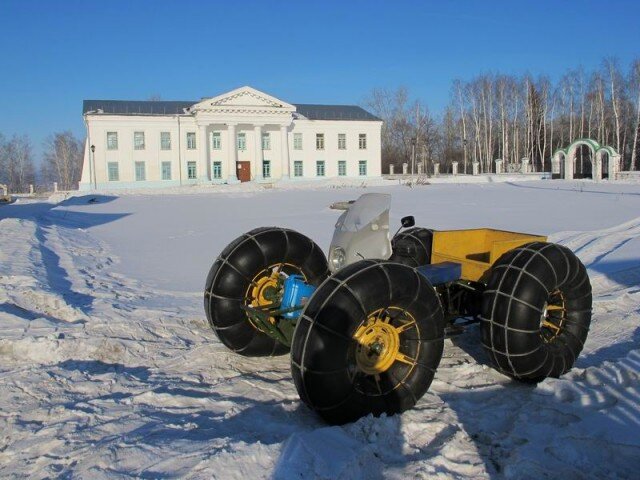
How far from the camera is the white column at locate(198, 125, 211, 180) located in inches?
2384

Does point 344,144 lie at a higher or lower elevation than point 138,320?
higher

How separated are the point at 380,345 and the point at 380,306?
0.41 m

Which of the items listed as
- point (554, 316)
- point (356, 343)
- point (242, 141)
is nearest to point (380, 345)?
point (356, 343)

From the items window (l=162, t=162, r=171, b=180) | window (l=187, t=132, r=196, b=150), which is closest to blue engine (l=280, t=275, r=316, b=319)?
window (l=187, t=132, r=196, b=150)

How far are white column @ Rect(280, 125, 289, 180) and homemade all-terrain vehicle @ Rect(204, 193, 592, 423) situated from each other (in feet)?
190

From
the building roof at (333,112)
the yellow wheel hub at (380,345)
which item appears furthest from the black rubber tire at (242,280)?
the building roof at (333,112)

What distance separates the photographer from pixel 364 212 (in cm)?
485

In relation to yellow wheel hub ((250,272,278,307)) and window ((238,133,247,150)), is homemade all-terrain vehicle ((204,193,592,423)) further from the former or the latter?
window ((238,133,247,150))

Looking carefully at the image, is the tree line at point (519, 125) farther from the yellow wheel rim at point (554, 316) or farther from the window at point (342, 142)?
the yellow wheel rim at point (554, 316)

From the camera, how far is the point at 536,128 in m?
72.8

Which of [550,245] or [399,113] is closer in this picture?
[550,245]

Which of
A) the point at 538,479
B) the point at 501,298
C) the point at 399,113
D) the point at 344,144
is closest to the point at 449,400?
the point at 501,298

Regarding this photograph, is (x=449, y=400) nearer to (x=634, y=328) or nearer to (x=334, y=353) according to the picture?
(x=334, y=353)

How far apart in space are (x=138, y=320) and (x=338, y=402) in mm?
3651
